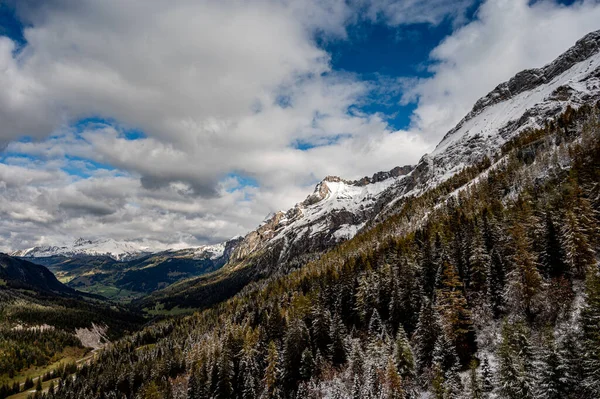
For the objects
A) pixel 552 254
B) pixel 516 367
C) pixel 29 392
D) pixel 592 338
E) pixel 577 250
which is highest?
pixel 577 250

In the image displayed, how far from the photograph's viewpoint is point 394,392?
49.9 metres

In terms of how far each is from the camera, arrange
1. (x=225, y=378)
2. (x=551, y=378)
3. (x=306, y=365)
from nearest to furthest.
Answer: (x=551, y=378) → (x=306, y=365) → (x=225, y=378)

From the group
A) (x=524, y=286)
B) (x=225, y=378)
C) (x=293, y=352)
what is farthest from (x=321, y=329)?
(x=524, y=286)

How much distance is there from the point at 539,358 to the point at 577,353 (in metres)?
4.22

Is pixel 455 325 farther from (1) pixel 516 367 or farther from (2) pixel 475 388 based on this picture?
(1) pixel 516 367

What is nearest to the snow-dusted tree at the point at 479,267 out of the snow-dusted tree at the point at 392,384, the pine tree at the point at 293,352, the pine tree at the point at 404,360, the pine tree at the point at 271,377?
the pine tree at the point at 404,360

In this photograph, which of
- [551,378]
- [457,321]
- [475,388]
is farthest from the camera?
[457,321]

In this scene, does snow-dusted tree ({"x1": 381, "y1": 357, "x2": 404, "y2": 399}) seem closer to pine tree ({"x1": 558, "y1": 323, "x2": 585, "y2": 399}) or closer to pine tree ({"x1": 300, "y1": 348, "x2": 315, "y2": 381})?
pine tree ({"x1": 300, "y1": 348, "x2": 315, "y2": 381})

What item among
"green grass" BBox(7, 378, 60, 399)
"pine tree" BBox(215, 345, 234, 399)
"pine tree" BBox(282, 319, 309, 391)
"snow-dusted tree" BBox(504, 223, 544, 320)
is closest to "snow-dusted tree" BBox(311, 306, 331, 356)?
"pine tree" BBox(282, 319, 309, 391)

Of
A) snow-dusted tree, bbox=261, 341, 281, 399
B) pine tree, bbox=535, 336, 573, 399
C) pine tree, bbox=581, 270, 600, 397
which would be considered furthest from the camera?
snow-dusted tree, bbox=261, 341, 281, 399

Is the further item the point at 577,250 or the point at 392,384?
the point at 577,250

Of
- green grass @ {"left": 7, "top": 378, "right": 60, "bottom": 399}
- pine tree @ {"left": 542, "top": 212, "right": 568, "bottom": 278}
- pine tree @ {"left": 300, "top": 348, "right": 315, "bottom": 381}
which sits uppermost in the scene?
pine tree @ {"left": 542, "top": 212, "right": 568, "bottom": 278}

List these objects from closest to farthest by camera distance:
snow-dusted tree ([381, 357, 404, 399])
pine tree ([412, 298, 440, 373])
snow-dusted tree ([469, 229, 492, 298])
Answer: snow-dusted tree ([381, 357, 404, 399]), pine tree ([412, 298, 440, 373]), snow-dusted tree ([469, 229, 492, 298])

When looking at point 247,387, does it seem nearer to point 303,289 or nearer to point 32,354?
point 303,289
